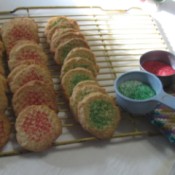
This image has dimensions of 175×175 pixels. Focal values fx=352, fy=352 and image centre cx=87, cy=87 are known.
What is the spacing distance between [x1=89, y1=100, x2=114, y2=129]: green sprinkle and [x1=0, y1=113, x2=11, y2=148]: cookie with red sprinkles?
0.64 feet

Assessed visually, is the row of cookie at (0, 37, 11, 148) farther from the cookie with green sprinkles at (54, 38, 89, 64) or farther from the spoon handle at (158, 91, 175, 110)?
the spoon handle at (158, 91, 175, 110)

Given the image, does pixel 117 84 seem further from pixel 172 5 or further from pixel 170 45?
pixel 172 5

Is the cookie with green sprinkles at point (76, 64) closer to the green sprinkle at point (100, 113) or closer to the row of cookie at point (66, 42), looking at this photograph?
the row of cookie at point (66, 42)

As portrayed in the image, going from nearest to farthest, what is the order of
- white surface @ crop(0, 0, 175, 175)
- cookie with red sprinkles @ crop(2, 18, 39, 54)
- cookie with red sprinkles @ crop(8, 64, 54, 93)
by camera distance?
white surface @ crop(0, 0, 175, 175)
cookie with red sprinkles @ crop(8, 64, 54, 93)
cookie with red sprinkles @ crop(2, 18, 39, 54)

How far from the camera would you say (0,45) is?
1.01 meters

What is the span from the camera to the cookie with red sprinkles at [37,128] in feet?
2.58

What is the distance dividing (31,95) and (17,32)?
11.2 inches

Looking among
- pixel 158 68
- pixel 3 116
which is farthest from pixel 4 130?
pixel 158 68

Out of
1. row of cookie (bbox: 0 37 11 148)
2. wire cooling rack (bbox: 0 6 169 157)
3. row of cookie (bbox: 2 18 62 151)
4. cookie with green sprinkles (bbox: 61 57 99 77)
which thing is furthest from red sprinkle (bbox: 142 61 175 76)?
row of cookie (bbox: 0 37 11 148)

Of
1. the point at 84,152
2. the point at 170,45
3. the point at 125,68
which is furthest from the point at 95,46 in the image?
the point at 84,152

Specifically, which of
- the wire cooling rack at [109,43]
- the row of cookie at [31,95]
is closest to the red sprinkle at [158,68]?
the wire cooling rack at [109,43]

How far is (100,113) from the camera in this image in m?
0.83

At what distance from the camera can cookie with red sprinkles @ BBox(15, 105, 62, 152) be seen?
785 millimetres

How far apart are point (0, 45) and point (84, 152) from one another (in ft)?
1.35
